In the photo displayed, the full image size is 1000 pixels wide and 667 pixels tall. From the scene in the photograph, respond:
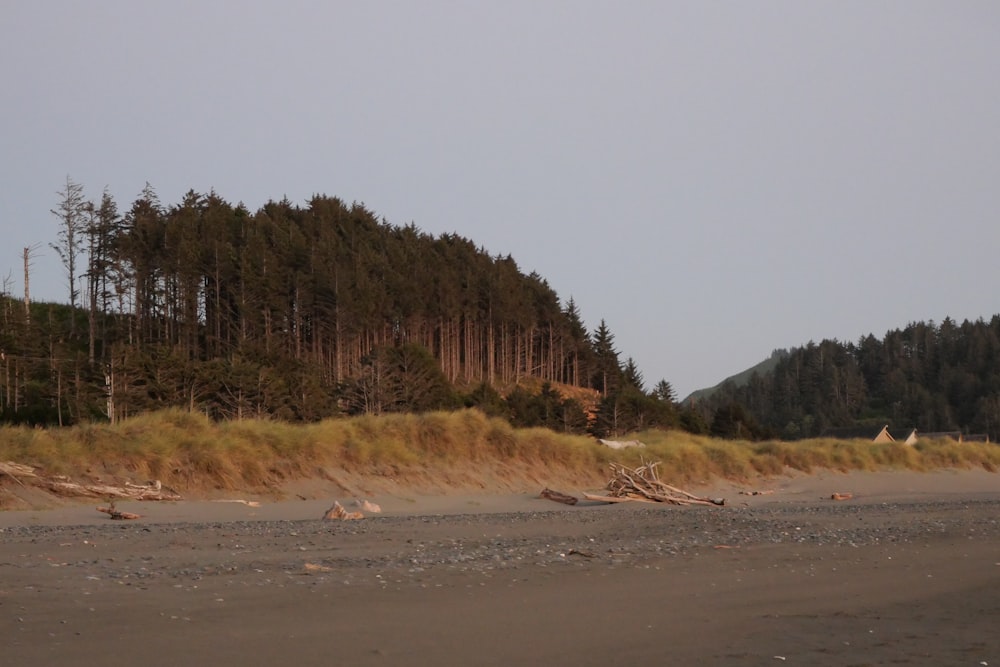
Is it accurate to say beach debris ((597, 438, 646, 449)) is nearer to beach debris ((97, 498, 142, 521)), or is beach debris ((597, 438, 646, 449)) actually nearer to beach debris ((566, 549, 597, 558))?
beach debris ((97, 498, 142, 521))

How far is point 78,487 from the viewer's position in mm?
14789

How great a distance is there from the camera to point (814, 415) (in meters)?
99.5

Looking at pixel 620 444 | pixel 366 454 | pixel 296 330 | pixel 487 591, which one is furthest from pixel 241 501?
pixel 296 330

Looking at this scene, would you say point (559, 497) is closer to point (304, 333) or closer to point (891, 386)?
point (304, 333)

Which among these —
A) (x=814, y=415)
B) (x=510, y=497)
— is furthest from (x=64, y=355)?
(x=814, y=415)

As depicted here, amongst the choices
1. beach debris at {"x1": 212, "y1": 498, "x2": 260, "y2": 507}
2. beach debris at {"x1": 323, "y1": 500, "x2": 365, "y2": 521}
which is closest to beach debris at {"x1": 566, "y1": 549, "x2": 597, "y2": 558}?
beach debris at {"x1": 323, "y1": 500, "x2": 365, "y2": 521}

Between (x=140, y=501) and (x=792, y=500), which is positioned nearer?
(x=140, y=501)

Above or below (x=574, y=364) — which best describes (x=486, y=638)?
below

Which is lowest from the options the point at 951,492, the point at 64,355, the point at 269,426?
the point at 951,492

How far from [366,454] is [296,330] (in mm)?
34377

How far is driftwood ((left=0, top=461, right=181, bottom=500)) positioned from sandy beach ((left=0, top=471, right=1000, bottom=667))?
90 cm

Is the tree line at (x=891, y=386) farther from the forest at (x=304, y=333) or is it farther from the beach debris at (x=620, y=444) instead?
the beach debris at (x=620, y=444)

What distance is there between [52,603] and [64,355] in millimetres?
41747

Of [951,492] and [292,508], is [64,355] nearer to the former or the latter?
[292,508]
